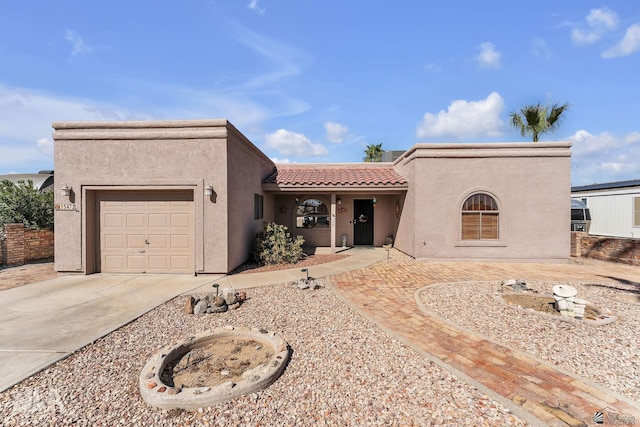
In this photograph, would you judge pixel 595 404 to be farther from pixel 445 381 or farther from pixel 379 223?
pixel 379 223

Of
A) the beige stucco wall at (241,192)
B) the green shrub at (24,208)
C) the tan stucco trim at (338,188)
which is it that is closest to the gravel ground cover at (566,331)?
the tan stucco trim at (338,188)

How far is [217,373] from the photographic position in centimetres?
334

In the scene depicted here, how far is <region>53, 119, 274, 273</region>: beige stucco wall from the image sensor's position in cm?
810

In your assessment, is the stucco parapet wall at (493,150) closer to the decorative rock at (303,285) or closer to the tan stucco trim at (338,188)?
the tan stucco trim at (338,188)

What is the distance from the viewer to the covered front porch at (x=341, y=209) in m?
13.1

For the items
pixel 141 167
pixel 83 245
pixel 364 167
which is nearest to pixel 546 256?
pixel 364 167

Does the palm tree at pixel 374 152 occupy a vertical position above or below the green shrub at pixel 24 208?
above

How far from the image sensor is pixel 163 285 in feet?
23.7

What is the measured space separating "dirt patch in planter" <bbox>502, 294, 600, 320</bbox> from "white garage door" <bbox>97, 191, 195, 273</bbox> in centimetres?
882

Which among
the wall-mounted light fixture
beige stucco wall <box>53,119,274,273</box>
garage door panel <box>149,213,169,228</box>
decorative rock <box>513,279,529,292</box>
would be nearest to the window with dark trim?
beige stucco wall <box>53,119,274,273</box>

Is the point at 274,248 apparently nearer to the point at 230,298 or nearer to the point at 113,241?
the point at 230,298

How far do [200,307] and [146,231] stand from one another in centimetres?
456

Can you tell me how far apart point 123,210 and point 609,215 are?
81.5ft

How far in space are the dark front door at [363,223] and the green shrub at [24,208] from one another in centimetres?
1336
